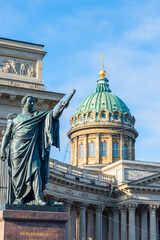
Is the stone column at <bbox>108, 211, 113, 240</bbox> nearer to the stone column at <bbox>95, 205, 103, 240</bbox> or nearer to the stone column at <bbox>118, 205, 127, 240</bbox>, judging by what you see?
the stone column at <bbox>118, 205, 127, 240</bbox>

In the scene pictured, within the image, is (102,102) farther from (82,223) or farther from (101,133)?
(82,223)

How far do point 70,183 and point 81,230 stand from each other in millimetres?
5719

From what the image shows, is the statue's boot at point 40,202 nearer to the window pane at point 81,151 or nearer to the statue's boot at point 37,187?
the statue's boot at point 37,187

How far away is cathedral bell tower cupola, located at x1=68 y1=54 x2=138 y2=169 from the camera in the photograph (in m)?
85.6

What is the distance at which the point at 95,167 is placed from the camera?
270 ft

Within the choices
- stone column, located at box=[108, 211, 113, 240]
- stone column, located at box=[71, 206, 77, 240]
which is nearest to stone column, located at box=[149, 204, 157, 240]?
stone column, located at box=[108, 211, 113, 240]

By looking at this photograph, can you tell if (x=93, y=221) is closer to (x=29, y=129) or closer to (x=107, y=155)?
(x=107, y=155)

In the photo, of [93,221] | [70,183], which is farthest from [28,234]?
[93,221]

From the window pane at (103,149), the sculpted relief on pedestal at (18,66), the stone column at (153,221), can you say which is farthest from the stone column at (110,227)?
the sculpted relief on pedestal at (18,66)

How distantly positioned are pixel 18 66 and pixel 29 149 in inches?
1062

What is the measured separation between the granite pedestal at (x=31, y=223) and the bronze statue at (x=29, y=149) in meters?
0.37

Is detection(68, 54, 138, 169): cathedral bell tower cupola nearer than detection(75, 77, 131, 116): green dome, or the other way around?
detection(68, 54, 138, 169): cathedral bell tower cupola

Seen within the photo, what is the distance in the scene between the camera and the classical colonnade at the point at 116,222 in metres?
60.4

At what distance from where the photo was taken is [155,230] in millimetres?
63625
